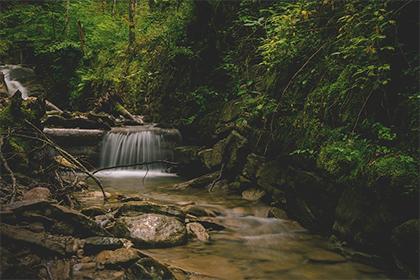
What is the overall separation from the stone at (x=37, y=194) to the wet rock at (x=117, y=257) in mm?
1742

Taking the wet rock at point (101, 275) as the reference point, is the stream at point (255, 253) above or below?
below

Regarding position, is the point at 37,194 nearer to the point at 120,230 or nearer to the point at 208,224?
the point at 120,230

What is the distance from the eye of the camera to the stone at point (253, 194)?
26.2 ft

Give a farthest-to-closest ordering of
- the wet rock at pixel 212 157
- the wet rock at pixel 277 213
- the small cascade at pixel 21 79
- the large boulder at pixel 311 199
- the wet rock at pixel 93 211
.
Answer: the small cascade at pixel 21 79 → the wet rock at pixel 212 157 → the wet rock at pixel 277 213 → the wet rock at pixel 93 211 → the large boulder at pixel 311 199

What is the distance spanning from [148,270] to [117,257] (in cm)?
38

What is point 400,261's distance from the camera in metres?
4.69

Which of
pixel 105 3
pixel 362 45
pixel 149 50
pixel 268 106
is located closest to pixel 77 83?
pixel 149 50

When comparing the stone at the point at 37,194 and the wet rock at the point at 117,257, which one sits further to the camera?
the stone at the point at 37,194

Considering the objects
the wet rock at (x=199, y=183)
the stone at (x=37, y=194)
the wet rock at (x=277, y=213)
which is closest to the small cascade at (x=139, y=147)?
the wet rock at (x=199, y=183)

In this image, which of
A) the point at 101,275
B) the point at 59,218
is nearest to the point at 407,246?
the point at 101,275

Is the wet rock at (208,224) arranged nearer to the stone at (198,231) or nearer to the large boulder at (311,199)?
the stone at (198,231)

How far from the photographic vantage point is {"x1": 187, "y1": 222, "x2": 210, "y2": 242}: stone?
19.3 ft

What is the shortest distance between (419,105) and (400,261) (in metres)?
1.92

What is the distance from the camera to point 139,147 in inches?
456
